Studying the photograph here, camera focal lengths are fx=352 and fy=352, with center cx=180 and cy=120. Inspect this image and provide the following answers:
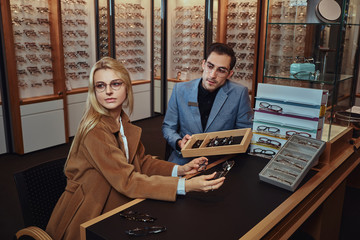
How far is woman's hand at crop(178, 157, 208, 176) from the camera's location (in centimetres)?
212

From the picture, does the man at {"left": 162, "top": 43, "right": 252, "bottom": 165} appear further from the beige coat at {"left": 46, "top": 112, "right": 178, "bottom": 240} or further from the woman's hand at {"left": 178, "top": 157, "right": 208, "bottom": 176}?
the beige coat at {"left": 46, "top": 112, "right": 178, "bottom": 240}

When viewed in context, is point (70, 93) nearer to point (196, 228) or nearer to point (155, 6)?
point (155, 6)

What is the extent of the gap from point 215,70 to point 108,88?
991 millimetres

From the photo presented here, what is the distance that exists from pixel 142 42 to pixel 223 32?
192cm

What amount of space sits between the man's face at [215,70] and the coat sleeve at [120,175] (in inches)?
43.1

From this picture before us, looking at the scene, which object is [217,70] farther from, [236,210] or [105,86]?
[236,210]

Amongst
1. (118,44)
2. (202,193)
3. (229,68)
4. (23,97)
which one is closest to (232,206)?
(202,193)

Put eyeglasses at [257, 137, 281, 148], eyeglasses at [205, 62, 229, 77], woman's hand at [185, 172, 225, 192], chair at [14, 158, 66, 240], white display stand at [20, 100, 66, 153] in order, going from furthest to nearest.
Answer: white display stand at [20, 100, 66, 153], eyeglasses at [205, 62, 229, 77], eyeglasses at [257, 137, 281, 148], chair at [14, 158, 66, 240], woman's hand at [185, 172, 225, 192]

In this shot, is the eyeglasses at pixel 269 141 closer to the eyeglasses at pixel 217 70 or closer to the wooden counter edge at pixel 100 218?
the eyeglasses at pixel 217 70

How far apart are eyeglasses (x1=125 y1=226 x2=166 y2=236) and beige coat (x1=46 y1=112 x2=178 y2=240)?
0.25 meters

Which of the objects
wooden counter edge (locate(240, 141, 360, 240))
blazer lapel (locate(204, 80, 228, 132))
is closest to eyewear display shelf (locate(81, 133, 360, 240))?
wooden counter edge (locate(240, 141, 360, 240))

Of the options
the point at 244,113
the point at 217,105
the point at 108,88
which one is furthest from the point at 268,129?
the point at 108,88

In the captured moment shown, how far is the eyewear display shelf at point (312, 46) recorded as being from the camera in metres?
2.51

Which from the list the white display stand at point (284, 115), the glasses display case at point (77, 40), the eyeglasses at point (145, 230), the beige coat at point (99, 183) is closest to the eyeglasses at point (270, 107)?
the white display stand at point (284, 115)
